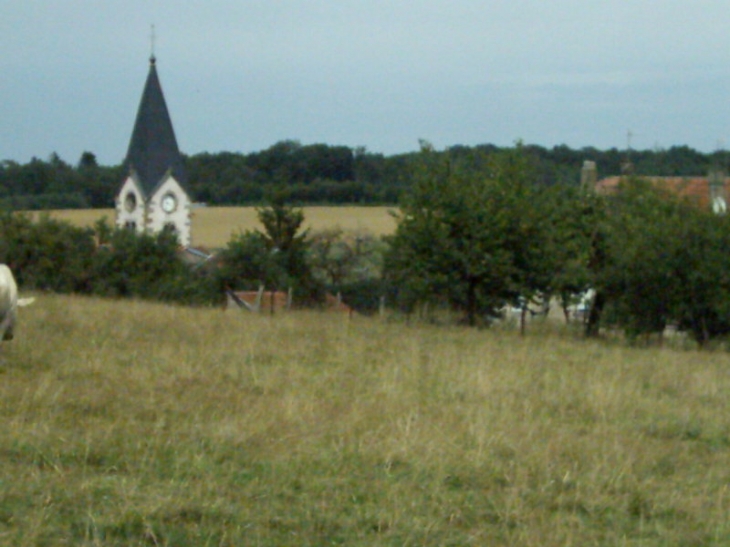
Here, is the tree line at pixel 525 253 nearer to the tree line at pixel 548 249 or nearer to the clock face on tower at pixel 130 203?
the tree line at pixel 548 249

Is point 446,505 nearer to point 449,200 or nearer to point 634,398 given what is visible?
point 634,398

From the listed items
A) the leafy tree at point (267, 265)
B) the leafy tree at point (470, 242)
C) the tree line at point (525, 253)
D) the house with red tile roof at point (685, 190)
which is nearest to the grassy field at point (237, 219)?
the leafy tree at point (267, 265)

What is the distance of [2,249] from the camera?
1517 inches

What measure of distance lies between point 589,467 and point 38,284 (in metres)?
31.8

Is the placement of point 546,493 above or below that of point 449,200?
below

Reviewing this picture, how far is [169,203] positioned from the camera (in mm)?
69688

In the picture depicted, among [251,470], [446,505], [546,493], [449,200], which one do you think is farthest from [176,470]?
[449,200]

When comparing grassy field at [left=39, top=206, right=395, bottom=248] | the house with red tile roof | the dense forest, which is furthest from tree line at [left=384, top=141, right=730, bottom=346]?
the dense forest

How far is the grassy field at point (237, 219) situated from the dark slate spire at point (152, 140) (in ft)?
12.1

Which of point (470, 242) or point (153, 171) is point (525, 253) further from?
point (153, 171)

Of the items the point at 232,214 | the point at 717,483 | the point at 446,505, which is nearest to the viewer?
the point at 446,505

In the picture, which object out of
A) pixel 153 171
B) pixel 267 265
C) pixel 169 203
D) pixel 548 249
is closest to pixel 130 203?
pixel 153 171

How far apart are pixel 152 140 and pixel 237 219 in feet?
65.8

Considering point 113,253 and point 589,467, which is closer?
point 589,467
